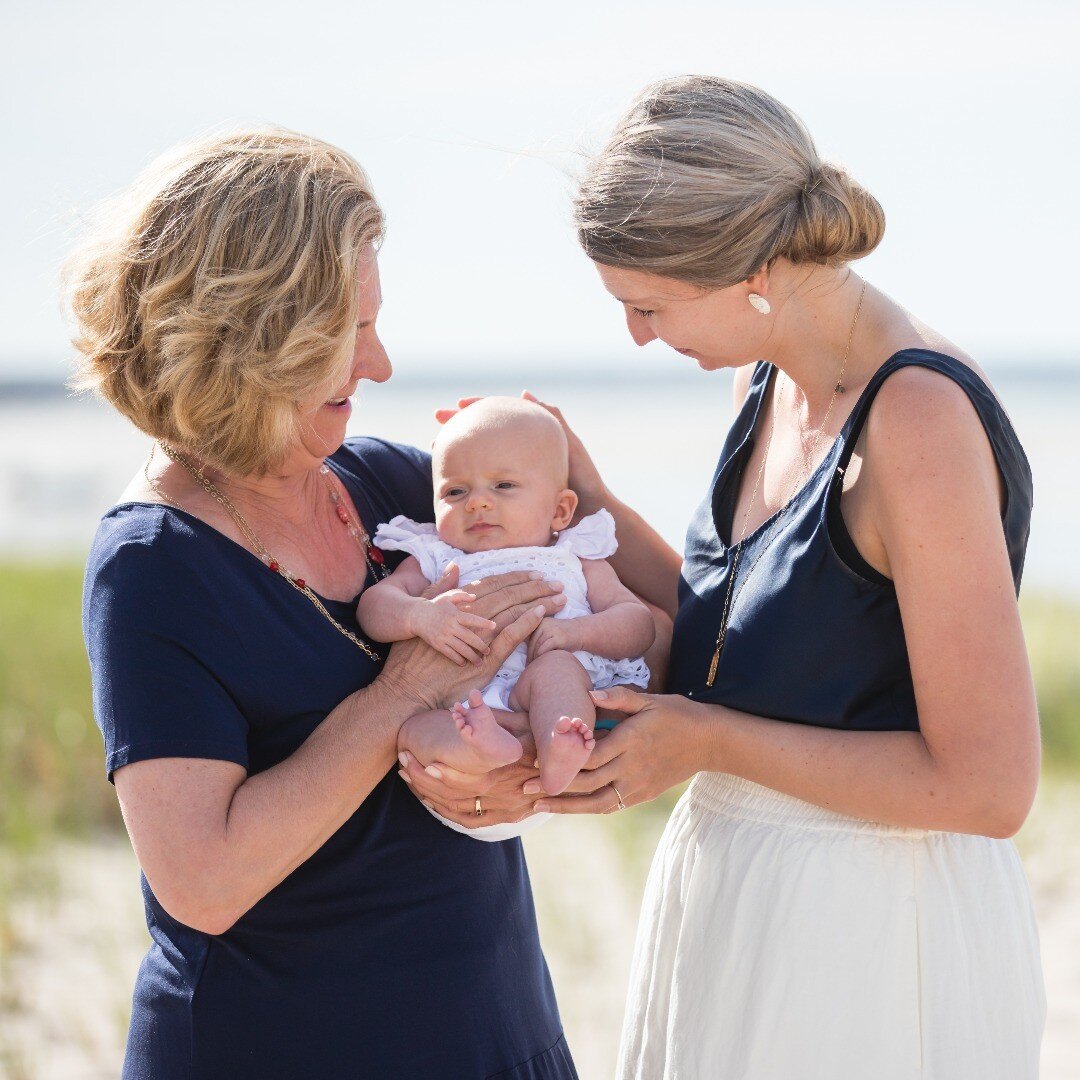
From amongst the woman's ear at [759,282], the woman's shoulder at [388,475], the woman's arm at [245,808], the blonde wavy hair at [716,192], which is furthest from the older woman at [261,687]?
the woman's ear at [759,282]

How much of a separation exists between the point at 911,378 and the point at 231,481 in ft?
4.08

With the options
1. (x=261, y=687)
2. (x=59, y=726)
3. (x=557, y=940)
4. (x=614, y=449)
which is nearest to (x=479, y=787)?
(x=261, y=687)

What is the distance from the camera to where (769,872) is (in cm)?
241

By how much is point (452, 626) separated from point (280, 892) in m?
0.56

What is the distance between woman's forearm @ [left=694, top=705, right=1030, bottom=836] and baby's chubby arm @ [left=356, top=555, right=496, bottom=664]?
1.47 feet

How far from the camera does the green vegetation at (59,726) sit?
6.06 metres

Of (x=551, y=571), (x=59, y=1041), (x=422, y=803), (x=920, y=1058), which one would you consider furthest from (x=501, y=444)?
(x=59, y=1041)

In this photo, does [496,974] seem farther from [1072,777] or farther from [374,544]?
[1072,777]

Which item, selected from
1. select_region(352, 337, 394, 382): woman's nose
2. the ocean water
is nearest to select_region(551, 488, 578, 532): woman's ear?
select_region(352, 337, 394, 382): woman's nose

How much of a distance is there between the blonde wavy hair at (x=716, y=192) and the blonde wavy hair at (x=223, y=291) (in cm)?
48

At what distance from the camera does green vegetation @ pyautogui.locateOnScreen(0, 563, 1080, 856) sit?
6.06 meters

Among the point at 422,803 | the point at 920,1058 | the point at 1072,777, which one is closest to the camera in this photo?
the point at 920,1058

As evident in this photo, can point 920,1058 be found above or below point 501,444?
below

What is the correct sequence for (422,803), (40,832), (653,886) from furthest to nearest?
(40,832)
(653,886)
(422,803)
